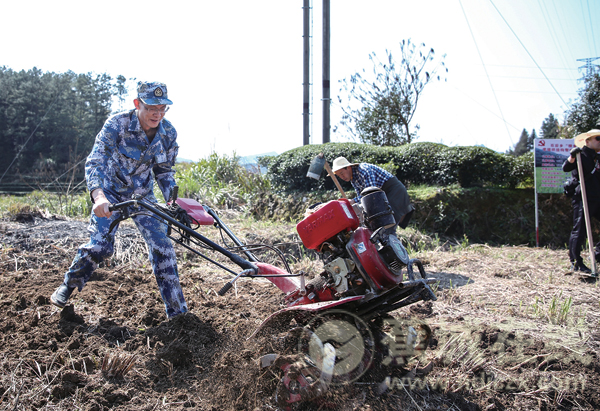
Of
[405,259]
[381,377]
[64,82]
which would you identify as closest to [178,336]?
[381,377]

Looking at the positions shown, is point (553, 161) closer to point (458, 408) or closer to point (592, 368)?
point (592, 368)

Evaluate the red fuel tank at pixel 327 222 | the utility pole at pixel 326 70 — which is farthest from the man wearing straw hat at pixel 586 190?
the utility pole at pixel 326 70

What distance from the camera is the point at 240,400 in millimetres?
→ 2244

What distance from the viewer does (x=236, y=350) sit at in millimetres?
2535

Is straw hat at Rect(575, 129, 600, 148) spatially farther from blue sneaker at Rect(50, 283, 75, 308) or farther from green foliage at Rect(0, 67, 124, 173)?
green foliage at Rect(0, 67, 124, 173)

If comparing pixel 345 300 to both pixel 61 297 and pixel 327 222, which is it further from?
pixel 61 297

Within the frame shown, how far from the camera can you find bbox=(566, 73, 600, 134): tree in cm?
1705

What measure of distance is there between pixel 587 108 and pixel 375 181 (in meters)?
17.3

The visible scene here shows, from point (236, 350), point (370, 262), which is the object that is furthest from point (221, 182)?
point (370, 262)

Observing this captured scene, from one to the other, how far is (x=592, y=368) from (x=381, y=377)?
4.63 ft

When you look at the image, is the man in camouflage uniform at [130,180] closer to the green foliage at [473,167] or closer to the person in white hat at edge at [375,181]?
the person in white hat at edge at [375,181]

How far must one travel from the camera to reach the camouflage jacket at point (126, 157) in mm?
3109

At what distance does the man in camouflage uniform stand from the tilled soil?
0.26m

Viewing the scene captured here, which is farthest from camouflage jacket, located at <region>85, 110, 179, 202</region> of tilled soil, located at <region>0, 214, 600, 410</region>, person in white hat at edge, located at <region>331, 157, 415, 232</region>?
person in white hat at edge, located at <region>331, 157, 415, 232</region>
